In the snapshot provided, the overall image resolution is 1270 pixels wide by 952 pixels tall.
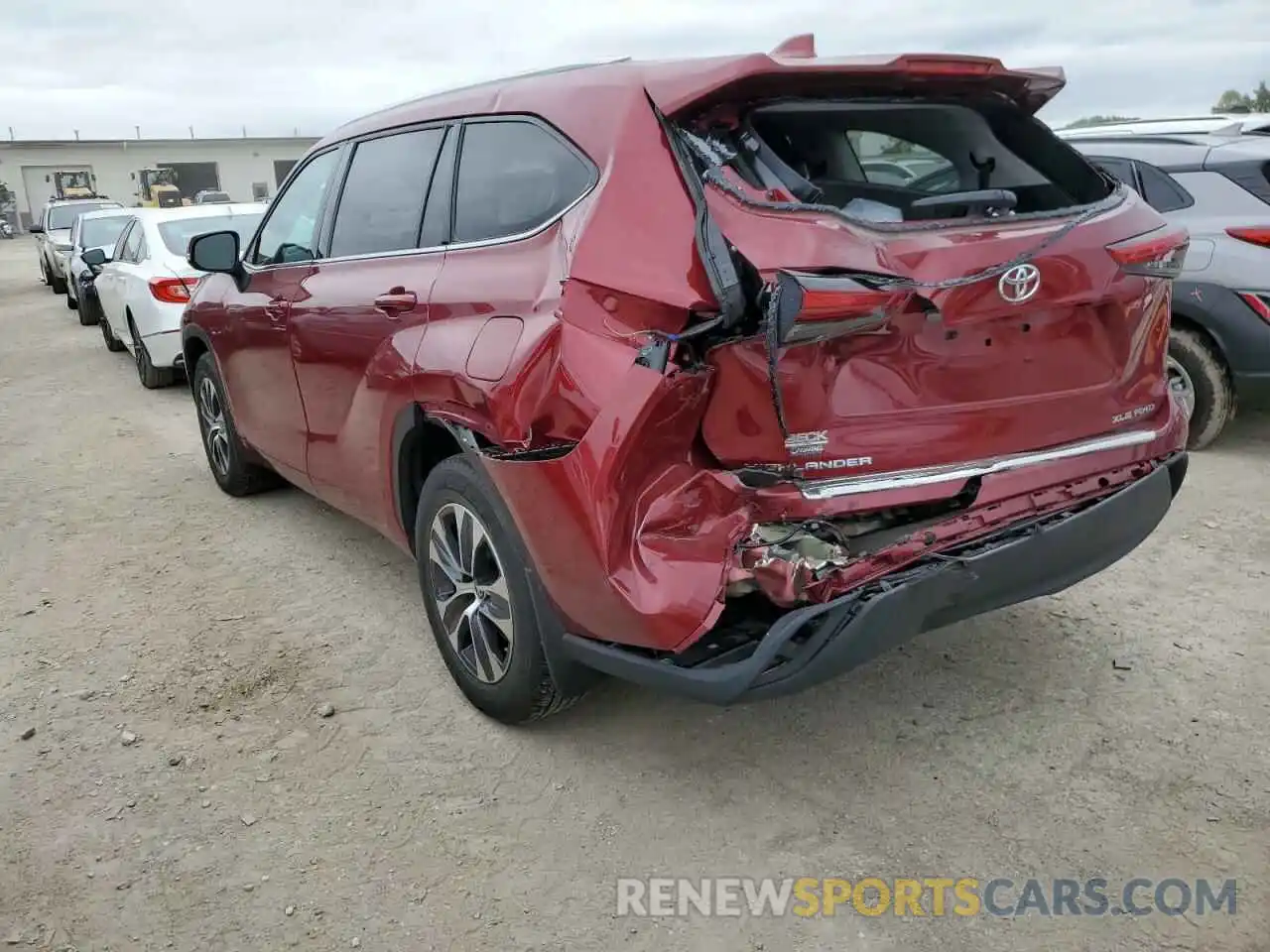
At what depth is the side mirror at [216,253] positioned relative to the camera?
4559 millimetres

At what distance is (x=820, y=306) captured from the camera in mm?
2205

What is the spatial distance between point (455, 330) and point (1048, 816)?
6.89ft

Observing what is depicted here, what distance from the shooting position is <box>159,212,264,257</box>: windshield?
8672 millimetres

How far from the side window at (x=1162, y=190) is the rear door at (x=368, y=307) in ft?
13.6

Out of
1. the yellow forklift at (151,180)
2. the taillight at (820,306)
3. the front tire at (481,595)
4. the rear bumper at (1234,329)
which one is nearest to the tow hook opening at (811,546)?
the taillight at (820,306)

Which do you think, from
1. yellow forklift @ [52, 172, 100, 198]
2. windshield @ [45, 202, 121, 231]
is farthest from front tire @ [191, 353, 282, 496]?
yellow forklift @ [52, 172, 100, 198]

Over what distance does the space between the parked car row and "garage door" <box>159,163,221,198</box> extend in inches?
2038

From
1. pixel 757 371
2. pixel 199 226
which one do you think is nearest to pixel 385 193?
pixel 757 371

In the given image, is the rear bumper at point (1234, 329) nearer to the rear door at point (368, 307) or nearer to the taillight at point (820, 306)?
the taillight at point (820, 306)

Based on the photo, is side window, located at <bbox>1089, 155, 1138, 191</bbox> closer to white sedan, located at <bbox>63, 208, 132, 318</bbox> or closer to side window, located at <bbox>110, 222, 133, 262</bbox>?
side window, located at <bbox>110, 222, 133, 262</bbox>

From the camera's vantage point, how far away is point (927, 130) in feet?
10.2

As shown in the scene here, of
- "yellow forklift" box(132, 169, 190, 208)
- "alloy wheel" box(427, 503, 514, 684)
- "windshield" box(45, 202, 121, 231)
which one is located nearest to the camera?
"alloy wheel" box(427, 503, 514, 684)

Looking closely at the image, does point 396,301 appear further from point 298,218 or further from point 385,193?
point 298,218

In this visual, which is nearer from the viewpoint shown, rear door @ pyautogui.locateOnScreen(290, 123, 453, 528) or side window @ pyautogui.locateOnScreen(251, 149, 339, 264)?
rear door @ pyautogui.locateOnScreen(290, 123, 453, 528)
